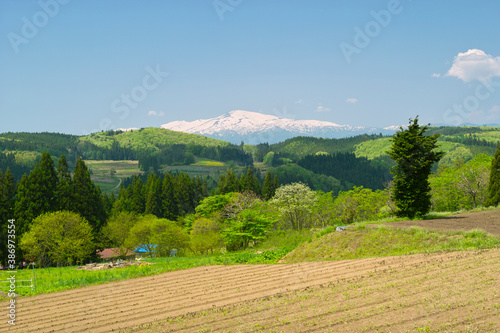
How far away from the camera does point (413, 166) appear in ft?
88.1

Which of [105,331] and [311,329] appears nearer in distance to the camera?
[311,329]

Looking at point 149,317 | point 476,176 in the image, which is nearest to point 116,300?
point 149,317

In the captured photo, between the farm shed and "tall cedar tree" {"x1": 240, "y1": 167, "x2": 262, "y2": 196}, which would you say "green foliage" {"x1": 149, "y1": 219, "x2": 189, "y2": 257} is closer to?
the farm shed

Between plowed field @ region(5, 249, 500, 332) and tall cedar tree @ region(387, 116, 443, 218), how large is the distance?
11.3m

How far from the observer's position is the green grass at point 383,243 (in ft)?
59.6

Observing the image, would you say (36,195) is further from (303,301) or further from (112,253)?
(303,301)

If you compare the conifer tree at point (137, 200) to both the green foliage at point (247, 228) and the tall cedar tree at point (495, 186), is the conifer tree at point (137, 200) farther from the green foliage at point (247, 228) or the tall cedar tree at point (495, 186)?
the tall cedar tree at point (495, 186)

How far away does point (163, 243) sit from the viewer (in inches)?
1722

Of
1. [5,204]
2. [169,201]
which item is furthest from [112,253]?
[5,204]

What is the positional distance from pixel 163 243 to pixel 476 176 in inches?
1681

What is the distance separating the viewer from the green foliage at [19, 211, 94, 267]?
37822 mm

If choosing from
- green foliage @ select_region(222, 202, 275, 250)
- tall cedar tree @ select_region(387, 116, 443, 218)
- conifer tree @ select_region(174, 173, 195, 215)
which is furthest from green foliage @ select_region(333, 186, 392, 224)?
conifer tree @ select_region(174, 173, 195, 215)

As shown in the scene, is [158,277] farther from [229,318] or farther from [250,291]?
[229,318]

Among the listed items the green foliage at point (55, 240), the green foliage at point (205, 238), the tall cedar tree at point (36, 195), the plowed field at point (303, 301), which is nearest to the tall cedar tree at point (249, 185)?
the green foliage at point (205, 238)
